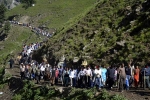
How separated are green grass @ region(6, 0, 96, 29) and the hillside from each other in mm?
45325

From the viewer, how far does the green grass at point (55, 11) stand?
88.0 m

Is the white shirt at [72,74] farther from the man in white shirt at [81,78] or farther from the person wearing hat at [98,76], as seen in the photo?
the person wearing hat at [98,76]

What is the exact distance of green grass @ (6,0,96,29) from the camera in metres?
88.0

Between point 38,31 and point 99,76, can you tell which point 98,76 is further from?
point 38,31

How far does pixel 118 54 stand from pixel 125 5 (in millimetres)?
9521

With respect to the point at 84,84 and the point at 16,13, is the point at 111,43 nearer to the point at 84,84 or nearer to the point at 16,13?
the point at 84,84

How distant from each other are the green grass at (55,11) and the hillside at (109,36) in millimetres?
45325

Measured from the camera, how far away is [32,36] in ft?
249

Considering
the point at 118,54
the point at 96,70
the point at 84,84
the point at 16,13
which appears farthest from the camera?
the point at 16,13

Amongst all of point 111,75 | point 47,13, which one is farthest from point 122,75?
point 47,13

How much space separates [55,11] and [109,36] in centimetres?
6559

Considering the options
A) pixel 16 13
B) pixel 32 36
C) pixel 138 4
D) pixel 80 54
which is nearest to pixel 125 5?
pixel 138 4

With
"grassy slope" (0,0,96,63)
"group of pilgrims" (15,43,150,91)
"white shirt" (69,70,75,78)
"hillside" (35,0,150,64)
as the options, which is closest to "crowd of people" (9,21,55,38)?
"grassy slope" (0,0,96,63)

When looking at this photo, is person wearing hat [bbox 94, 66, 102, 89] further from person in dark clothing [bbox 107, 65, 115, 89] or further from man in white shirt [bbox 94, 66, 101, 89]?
person in dark clothing [bbox 107, 65, 115, 89]
